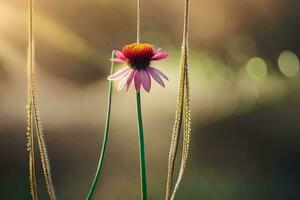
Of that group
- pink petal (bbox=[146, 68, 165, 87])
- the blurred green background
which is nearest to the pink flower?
pink petal (bbox=[146, 68, 165, 87])

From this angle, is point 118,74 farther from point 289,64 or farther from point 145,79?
point 289,64

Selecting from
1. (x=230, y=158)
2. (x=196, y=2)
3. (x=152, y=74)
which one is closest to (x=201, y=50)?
(x=196, y=2)

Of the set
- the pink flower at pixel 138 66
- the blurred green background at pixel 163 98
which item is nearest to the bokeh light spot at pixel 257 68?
the blurred green background at pixel 163 98

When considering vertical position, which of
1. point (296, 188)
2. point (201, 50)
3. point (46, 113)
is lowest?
point (296, 188)

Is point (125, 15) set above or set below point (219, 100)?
above

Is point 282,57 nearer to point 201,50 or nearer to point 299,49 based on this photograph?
point 299,49

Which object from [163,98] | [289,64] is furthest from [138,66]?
[289,64]
